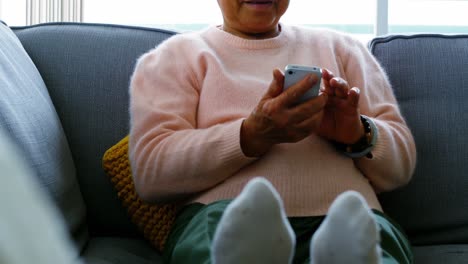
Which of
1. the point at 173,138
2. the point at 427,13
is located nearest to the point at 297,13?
the point at 427,13

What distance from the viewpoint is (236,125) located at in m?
1.21

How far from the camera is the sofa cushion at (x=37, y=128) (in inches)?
46.9

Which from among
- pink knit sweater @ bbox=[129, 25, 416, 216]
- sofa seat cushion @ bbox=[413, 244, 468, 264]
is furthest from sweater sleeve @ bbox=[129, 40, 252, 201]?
sofa seat cushion @ bbox=[413, 244, 468, 264]

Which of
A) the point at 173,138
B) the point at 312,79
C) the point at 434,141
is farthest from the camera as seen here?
the point at 434,141

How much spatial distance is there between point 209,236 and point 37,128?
44cm

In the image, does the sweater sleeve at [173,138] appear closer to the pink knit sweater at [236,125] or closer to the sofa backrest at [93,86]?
the pink knit sweater at [236,125]

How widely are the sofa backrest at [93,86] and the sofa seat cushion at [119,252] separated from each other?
0.04m

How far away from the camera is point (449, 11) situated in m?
4.05

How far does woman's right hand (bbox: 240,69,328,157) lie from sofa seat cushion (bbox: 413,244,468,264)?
377 millimetres

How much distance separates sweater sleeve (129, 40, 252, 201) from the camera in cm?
120

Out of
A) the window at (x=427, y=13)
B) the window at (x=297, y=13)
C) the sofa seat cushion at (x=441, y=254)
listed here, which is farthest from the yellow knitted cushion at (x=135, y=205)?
the window at (x=427, y=13)

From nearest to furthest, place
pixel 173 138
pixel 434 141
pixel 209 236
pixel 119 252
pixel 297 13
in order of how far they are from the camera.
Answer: pixel 209 236 < pixel 173 138 < pixel 119 252 < pixel 434 141 < pixel 297 13

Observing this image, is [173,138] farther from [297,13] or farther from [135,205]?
[297,13]

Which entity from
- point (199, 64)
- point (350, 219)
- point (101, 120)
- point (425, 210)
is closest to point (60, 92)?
point (101, 120)
